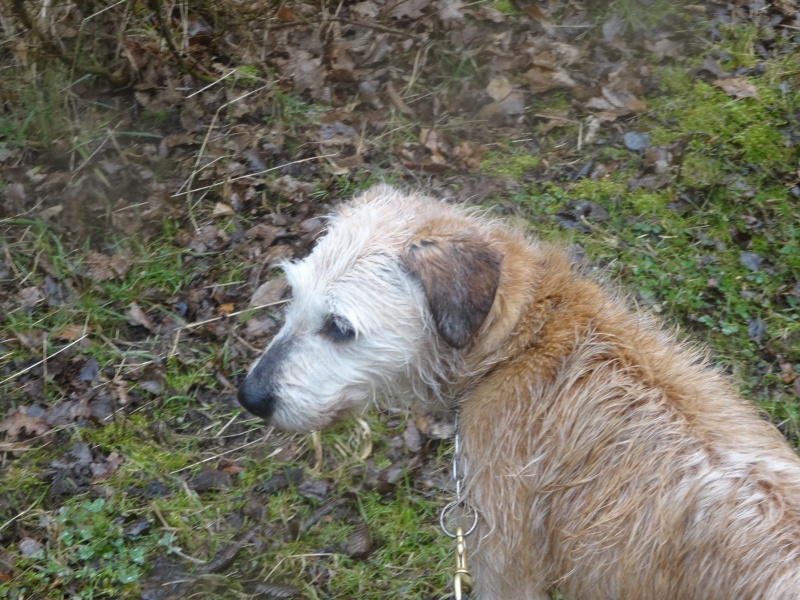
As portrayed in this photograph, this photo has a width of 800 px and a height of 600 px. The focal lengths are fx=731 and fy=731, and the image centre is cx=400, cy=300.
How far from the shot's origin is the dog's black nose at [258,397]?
10.0 ft

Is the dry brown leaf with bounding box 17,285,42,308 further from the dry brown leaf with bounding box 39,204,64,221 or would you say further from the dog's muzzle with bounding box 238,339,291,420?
the dog's muzzle with bounding box 238,339,291,420

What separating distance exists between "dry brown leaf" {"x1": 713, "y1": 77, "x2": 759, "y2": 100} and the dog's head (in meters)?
3.47

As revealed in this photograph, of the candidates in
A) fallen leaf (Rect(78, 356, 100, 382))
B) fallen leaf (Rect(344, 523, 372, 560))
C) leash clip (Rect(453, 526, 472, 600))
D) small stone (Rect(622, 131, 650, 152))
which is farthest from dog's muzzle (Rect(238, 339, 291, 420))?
small stone (Rect(622, 131, 650, 152))

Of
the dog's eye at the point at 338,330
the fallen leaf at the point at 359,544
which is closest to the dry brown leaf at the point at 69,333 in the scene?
the fallen leaf at the point at 359,544

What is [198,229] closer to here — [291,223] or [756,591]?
[291,223]

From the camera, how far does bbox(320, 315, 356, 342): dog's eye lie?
3.01 metres

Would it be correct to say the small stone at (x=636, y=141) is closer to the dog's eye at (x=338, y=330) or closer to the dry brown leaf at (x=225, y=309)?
the dry brown leaf at (x=225, y=309)

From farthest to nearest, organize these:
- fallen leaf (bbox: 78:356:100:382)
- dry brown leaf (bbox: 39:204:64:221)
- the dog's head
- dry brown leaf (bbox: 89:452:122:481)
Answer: dry brown leaf (bbox: 39:204:64:221), fallen leaf (bbox: 78:356:100:382), dry brown leaf (bbox: 89:452:122:481), the dog's head

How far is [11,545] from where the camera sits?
3.91m

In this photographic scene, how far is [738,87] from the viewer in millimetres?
5590

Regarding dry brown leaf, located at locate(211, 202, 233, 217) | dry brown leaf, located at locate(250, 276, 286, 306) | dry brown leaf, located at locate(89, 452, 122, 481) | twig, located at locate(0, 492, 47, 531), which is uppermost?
dry brown leaf, located at locate(211, 202, 233, 217)

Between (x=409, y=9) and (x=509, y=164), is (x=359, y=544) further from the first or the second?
(x=409, y=9)

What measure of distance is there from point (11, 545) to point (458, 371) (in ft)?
8.75

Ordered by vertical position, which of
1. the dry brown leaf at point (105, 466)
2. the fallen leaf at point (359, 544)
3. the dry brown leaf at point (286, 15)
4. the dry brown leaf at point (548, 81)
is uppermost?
the dry brown leaf at point (286, 15)
